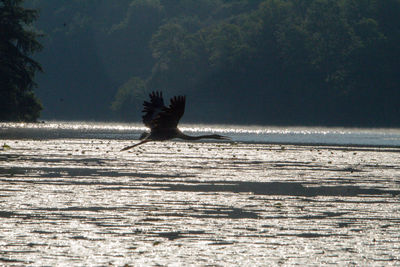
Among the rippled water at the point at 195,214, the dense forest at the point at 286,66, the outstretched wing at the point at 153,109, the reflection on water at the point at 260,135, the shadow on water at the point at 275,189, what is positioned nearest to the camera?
the rippled water at the point at 195,214

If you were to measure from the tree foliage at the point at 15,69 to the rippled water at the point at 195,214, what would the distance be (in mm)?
49343

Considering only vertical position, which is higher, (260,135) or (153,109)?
(153,109)

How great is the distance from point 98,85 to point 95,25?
15637mm

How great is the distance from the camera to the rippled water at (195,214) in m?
16.6

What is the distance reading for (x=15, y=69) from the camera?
292 ft

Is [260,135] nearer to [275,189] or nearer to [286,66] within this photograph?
[286,66]

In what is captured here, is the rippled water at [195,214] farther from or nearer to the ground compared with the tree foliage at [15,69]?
nearer to the ground

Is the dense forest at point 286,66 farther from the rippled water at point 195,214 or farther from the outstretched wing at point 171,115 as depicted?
the outstretched wing at point 171,115

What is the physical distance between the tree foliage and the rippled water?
4934 centimetres

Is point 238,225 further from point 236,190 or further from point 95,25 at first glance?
point 95,25

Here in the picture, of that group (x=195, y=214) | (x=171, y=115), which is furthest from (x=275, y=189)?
(x=171, y=115)

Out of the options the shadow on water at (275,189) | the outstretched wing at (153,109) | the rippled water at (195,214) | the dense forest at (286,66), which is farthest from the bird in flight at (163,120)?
the dense forest at (286,66)

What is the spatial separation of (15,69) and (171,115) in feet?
237

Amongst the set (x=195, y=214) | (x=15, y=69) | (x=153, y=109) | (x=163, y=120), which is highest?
(x=15, y=69)
